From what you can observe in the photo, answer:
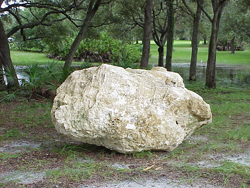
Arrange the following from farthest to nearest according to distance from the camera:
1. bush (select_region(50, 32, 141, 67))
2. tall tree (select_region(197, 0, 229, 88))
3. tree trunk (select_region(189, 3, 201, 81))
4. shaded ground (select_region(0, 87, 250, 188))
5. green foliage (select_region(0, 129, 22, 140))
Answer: bush (select_region(50, 32, 141, 67)) < tree trunk (select_region(189, 3, 201, 81)) < tall tree (select_region(197, 0, 229, 88)) < green foliage (select_region(0, 129, 22, 140)) < shaded ground (select_region(0, 87, 250, 188))

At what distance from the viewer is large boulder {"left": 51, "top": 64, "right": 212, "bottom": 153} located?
4902 millimetres

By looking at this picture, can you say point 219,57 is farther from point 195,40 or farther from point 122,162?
point 122,162

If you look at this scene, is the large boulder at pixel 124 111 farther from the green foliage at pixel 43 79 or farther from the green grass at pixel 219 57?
the green grass at pixel 219 57

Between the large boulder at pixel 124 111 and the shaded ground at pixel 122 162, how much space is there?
307 mm

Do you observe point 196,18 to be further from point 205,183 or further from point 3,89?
point 205,183

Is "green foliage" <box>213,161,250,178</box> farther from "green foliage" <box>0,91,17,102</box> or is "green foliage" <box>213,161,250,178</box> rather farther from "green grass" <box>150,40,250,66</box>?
"green grass" <box>150,40,250,66</box>

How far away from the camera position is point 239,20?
29.5m

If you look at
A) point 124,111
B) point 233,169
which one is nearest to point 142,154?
point 124,111

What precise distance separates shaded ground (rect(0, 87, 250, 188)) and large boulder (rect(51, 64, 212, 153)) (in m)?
0.31

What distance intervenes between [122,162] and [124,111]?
32.2 inches

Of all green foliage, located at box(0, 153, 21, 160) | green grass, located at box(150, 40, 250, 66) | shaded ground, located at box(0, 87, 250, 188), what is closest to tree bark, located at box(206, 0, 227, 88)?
shaded ground, located at box(0, 87, 250, 188)

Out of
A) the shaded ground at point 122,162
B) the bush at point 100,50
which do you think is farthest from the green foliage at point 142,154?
the bush at point 100,50

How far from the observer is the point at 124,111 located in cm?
495

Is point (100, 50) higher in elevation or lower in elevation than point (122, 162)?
higher
